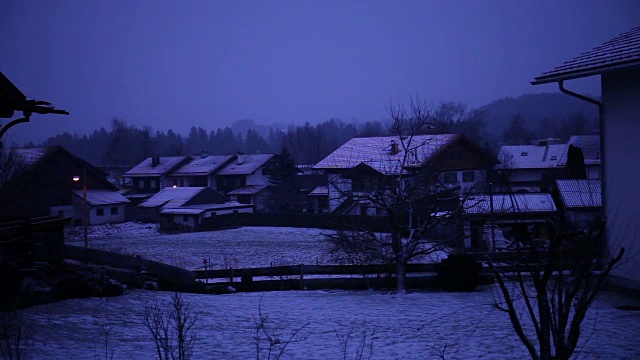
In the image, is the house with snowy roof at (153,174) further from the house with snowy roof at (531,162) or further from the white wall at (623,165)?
the white wall at (623,165)

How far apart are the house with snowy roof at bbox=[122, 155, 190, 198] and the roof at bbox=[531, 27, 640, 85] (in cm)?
5587

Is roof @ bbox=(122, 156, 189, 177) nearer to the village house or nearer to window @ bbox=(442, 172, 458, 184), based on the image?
window @ bbox=(442, 172, 458, 184)

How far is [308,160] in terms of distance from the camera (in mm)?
120125

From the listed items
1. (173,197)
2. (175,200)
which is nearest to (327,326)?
(175,200)

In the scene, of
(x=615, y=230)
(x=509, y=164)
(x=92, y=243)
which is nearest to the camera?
(x=615, y=230)

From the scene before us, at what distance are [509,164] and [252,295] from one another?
46.9 meters

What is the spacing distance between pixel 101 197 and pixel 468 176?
3175 cm

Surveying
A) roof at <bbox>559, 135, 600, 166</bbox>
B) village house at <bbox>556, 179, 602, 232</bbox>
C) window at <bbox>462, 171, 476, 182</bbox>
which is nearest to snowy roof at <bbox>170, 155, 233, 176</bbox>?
window at <bbox>462, 171, 476, 182</bbox>

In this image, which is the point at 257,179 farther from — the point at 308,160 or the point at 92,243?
the point at 308,160

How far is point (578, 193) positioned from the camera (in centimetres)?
2720

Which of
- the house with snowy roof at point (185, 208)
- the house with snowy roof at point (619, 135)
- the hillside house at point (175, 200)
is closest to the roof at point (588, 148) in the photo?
the house with snowy roof at point (185, 208)

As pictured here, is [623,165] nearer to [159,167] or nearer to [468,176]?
[468,176]

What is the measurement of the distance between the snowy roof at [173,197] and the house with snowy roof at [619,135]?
129ft

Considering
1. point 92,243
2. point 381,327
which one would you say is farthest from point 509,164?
point 381,327
